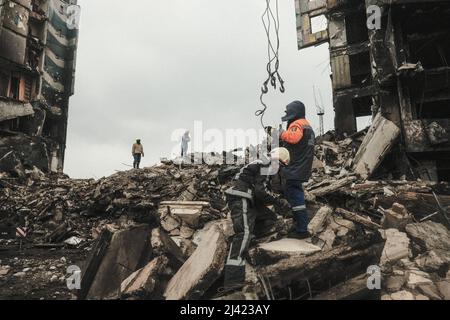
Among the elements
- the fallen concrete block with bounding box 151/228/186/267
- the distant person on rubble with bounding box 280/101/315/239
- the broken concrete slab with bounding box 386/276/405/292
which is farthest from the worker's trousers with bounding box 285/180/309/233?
the fallen concrete block with bounding box 151/228/186/267

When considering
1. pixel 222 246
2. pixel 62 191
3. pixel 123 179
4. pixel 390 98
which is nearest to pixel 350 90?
pixel 390 98

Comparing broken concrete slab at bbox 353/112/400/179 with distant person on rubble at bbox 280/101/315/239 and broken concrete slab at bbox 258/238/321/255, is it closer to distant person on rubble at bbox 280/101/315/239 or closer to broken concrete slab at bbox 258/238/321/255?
distant person on rubble at bbox 280/101/315/239

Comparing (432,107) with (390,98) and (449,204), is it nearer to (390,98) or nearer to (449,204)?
(390,98)

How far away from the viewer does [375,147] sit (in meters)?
11.0

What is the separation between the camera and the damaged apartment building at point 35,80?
18.1m

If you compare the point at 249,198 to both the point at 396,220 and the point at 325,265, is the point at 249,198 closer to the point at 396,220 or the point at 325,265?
the point at 325,265

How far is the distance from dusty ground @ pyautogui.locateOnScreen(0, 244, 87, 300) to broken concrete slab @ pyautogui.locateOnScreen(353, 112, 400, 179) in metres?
7.91

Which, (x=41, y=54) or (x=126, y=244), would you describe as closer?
(x=126, y=244)

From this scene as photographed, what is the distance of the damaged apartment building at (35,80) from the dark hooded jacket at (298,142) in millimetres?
15980

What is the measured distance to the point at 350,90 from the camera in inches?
779

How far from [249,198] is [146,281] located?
1.63 m

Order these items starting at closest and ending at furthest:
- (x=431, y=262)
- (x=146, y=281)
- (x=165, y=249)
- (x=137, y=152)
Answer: (x=146, y=281) < (x=431, y=262) < (x=165, y=249) < (x=137, y=152)

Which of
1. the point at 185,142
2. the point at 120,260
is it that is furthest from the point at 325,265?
the point at 185,142
